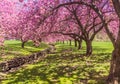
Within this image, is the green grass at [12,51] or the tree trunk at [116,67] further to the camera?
the green grass at [12,51]

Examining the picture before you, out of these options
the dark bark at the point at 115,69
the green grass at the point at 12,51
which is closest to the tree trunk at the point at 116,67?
the dark bark at the point at 115,69

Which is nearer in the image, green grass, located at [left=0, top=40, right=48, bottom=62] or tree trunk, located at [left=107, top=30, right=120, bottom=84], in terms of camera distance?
tree trunk, located at [left=107, top=30, right=120, bottom=84]

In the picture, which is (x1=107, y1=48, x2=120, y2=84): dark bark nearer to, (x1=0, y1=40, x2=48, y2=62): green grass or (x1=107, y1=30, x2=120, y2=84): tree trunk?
(x1=107, y1=30, x2=120, y2=84): tree trunk

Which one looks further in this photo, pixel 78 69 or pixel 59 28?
pixel 59 28

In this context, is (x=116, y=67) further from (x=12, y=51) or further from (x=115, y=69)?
(x=12, y=51)

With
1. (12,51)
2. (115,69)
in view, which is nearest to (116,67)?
(115,69)

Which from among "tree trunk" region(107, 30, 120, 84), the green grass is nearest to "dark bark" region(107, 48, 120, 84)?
"tree trunk" region(107, 30, 120, 84)

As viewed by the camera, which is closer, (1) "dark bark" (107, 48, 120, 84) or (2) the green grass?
(1) "dark bark" (107, 48, 120, 84)

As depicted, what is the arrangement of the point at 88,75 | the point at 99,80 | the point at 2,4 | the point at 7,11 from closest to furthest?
the point at 99,80
the point at 88,75
the point at 2,4
the point at 7,11

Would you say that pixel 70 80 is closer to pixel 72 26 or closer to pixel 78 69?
pixel 78 69

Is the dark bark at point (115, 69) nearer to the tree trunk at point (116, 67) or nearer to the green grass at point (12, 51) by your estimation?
the tree trunk at point (116, 67)

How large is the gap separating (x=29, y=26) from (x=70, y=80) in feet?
25.5

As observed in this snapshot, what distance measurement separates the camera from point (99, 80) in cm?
1955

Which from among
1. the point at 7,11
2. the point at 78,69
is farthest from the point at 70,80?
the point at 7,11
